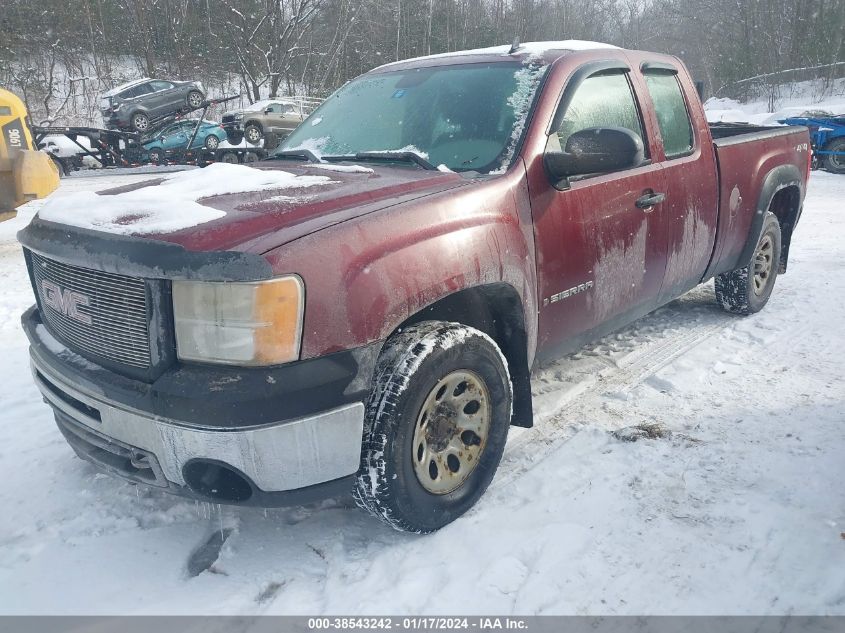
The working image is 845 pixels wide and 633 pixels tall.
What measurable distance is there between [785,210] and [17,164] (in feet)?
24.6

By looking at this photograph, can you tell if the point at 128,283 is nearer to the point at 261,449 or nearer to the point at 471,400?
the point at 261,449

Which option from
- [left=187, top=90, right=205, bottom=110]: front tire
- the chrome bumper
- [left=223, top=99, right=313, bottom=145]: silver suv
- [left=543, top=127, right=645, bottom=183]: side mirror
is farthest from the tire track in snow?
[left=187, top=90, right=205, bottom=110]: front tire

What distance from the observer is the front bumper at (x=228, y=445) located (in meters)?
1.98

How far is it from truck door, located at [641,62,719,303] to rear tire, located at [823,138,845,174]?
46.8 ft

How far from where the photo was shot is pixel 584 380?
390 centimetres

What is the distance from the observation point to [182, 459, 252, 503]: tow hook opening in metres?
2.10

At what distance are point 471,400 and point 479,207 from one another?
78cm

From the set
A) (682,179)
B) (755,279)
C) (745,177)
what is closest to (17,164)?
(682,179)

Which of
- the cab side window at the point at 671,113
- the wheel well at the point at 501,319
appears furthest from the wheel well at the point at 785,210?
the wheel well at the point at 501,319

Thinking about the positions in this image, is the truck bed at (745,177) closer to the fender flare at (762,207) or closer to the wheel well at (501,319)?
the fender flare at (762,207)

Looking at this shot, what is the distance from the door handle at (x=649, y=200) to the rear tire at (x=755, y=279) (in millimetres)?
1687

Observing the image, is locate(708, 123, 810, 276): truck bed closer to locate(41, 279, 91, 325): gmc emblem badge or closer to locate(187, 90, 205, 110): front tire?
locate(41, 279, 91, 325): gmc emblem badge

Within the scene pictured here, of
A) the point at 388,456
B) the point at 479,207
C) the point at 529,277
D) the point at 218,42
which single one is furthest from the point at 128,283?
the point at 218,42

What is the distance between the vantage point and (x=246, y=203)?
235 cm
